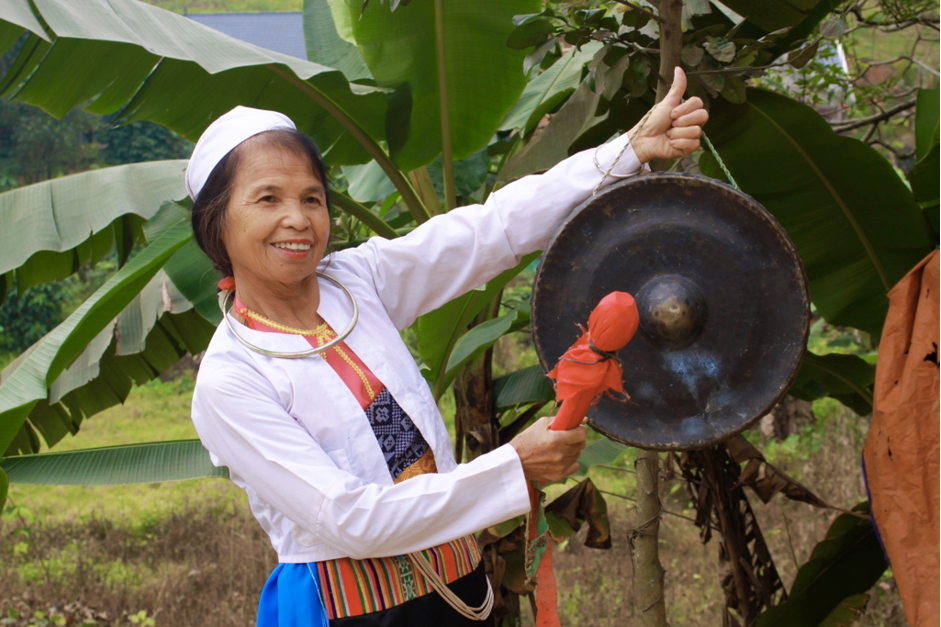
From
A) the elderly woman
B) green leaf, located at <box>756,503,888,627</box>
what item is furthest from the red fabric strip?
green leaf, located at <box>756,503,888,627</box>

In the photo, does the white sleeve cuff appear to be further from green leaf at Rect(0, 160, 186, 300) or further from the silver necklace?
green leaf at Rect(0, 160, 186, 300)

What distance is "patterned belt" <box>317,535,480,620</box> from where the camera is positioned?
144 cm

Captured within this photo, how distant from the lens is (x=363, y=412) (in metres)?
1.44

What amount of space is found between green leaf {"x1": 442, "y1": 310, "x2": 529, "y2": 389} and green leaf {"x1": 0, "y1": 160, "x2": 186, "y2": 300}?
1313 millimetres

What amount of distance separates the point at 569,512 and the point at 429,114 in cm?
165

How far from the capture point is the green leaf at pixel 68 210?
2.87 meters

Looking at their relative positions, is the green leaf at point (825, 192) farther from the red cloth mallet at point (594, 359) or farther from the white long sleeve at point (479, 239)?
the red cloth mallet at point (594, 359)

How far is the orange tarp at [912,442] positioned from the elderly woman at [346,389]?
558 millimetres

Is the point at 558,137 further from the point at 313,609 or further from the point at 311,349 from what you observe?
the point at 313,609

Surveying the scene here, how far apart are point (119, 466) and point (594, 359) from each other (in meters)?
2.13

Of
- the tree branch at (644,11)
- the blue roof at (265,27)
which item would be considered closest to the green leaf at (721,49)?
the tree branch at (644,11)

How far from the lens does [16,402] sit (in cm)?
220

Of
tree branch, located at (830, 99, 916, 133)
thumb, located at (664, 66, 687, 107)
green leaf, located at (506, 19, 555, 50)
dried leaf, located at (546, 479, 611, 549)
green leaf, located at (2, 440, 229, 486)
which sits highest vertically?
green leaf, located at (506, 19, 555, 50)

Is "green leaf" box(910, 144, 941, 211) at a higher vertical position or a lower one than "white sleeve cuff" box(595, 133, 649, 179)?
lower
